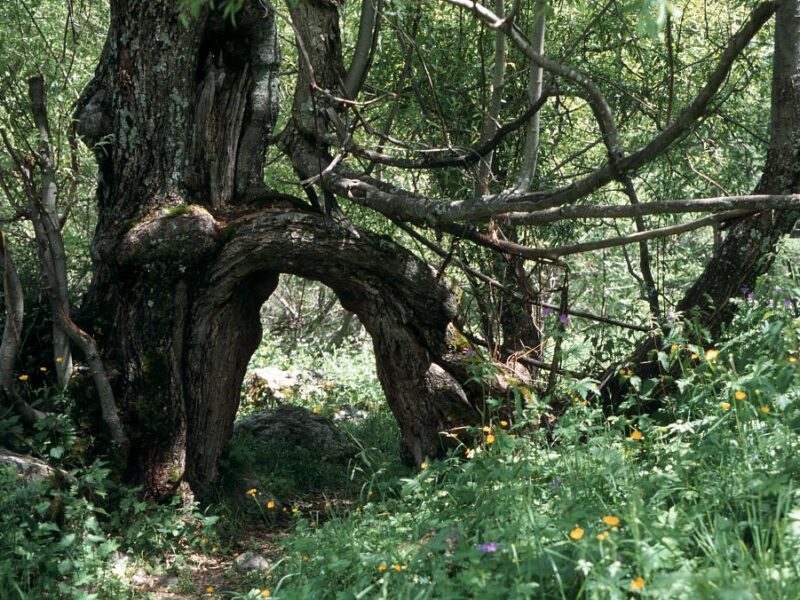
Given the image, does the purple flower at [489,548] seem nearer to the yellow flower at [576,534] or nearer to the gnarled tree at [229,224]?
the yellow flower at [576,534]

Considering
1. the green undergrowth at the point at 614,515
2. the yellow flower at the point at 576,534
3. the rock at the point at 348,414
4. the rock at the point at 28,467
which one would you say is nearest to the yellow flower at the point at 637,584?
the green undergrowth at the point at 614,515

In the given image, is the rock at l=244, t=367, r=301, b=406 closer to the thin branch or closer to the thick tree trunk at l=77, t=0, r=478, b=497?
the thick tree trunk at l=77, t=0, r=478, b=497

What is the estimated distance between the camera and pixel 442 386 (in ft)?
21.0

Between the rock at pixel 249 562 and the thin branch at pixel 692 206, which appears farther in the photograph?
the rock at pixel 249 562

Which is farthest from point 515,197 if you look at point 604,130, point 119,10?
point 119,10

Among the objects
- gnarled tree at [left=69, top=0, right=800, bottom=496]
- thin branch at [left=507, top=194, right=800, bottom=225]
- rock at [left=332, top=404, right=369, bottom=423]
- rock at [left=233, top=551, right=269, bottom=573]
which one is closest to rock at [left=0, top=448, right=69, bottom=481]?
gnarled tree at [left=69, top=0, right=800, bottom=496]

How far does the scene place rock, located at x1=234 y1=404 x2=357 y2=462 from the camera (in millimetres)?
7961

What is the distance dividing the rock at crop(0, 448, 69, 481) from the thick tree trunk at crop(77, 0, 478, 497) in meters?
0.79

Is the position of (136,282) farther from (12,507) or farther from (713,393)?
(713,393)

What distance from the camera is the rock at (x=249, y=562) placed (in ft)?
17.2

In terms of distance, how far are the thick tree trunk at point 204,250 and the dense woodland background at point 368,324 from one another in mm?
20

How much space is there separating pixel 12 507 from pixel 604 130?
382 cm

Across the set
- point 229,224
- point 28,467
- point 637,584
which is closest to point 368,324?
point 229,224

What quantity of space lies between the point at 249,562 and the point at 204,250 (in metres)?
2.06
